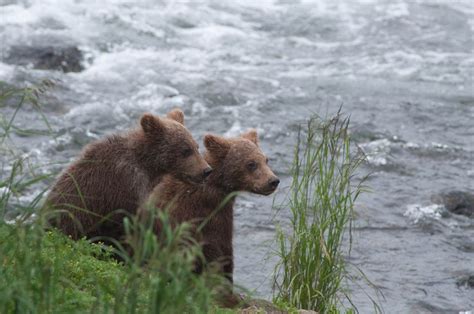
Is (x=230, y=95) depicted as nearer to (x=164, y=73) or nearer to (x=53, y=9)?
(x=164, y=73)

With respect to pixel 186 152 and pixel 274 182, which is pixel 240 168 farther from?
pixel 186 152

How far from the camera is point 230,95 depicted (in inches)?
562

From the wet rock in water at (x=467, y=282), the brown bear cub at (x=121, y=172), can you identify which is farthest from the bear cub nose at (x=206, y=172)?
the wet rock in water at (x=467, y=282)

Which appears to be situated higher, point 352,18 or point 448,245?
A: point 352,18

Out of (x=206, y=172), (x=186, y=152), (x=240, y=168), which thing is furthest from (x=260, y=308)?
(x=186, y=152)

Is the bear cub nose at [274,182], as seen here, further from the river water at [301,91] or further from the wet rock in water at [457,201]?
the wet rock in water at [457,201]

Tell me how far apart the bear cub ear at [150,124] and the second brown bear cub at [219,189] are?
38 cm

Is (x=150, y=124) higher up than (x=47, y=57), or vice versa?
(x=150, y=124)

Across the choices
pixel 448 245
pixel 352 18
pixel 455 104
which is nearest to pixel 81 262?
pixel 448 245

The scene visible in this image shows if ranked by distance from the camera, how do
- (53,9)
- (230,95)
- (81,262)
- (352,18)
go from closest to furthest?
1. (81,262)
2. (230,95)
3. (53,9)
4. (352,18)

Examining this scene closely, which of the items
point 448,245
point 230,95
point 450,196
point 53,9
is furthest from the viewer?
point 53,9

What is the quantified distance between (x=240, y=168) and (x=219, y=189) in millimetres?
232

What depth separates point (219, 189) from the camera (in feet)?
24.7

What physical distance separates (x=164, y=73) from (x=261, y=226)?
519 centimetres
